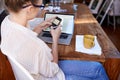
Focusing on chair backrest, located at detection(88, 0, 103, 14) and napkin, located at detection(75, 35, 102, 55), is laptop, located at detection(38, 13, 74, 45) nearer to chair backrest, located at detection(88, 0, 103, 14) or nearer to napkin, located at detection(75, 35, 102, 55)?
napkin, located at detection(75, 35, 102, 55)

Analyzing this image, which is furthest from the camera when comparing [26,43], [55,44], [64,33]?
[64,33]

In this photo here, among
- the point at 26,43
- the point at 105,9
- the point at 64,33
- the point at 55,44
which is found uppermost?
the point at 26,43

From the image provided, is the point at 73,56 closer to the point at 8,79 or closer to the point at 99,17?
the point at 8,79

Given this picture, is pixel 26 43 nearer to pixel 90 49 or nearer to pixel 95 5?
pixel 90 49

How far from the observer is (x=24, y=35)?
1047 millimetres

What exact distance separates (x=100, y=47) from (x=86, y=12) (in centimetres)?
102

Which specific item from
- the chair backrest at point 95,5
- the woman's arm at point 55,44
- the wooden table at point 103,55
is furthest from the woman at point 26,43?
the chair backrest at point 95,5

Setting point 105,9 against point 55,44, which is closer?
point 55,44

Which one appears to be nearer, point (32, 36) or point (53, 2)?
point (32, 36)

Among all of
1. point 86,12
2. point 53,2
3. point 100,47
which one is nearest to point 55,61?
point 100,47

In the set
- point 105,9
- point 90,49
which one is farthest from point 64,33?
point 105,9

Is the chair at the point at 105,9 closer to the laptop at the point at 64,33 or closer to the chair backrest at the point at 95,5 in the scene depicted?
the chair backrest at the point at 95,5

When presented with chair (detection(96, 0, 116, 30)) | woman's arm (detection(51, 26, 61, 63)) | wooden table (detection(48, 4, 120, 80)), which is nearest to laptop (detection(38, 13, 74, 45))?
wooden table (detection(48, 4, 120, 80))

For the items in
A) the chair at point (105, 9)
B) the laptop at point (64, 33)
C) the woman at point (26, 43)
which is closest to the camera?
the woman at point (26, 43)
